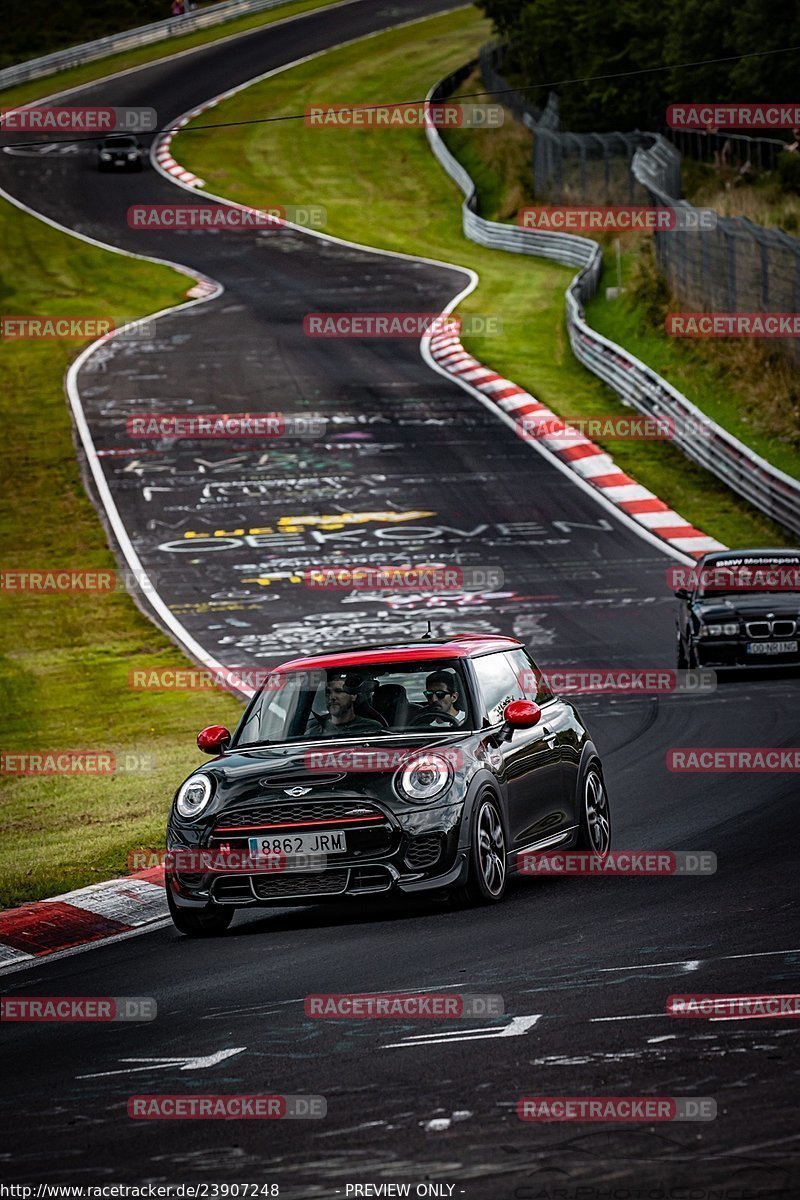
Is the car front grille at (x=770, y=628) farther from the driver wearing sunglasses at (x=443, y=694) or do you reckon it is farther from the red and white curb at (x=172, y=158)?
the red and white curb at (x=172, y=158)

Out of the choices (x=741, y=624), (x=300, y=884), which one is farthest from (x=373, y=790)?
(x=741, y=624)

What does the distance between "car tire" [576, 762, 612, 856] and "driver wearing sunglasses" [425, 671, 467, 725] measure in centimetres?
120

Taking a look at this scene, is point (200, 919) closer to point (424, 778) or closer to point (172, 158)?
point (424, 778)

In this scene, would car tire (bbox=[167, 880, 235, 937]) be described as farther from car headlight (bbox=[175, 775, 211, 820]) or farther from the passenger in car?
the passenger in car

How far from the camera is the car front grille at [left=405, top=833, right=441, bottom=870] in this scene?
9891 millimetres

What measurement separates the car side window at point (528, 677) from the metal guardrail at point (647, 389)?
1613 centimetres

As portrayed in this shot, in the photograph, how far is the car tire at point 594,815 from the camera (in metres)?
11.7

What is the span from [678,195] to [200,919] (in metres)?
40.9

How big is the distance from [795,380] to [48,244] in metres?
28.9

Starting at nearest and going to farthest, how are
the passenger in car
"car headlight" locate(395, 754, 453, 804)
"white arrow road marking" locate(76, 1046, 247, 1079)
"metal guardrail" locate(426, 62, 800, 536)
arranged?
1. "white arrow road marking" locate(76, 1046, 247, 1079)
2. "car headlight" locate(395, 754, 453, 804)
3. the passenger in car
4. "metal guardrail" locate(426, 62, 800, 536)

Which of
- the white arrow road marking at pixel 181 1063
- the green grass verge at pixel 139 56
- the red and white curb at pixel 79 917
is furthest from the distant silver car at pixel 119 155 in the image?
the white arrow road marking at pixel 181 1063

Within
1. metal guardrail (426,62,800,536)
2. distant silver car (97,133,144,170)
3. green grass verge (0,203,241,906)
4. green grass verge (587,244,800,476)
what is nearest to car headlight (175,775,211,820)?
green grass verge (0,203,241,906)

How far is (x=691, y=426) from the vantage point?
32.5 m

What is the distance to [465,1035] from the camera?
7309 millimetres
